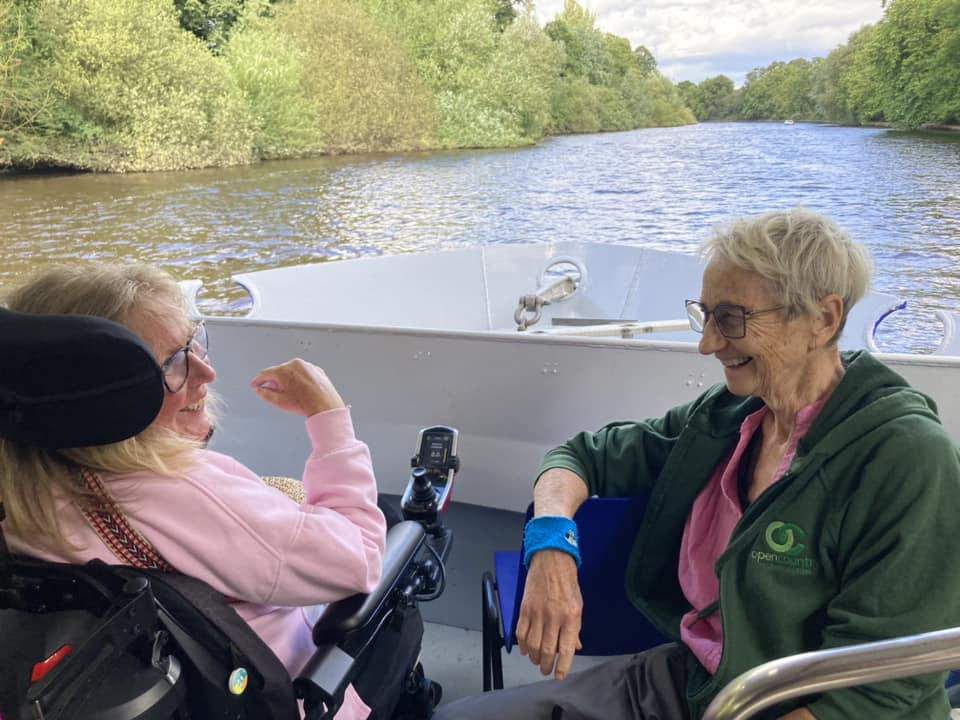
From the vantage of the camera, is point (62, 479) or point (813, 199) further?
point (813, 199)

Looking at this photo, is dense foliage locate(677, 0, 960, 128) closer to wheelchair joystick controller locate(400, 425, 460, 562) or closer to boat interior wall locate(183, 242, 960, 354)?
boat interior wall locate(183, 242, 960, 354)

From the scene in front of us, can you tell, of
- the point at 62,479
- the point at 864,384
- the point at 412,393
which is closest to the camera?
the point at 62,479

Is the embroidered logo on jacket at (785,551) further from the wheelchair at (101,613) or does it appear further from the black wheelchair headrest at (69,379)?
the black wheelchair headrest at (69,379)

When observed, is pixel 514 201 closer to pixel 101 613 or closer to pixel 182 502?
pixel 182 502

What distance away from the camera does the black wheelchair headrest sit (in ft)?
2.15

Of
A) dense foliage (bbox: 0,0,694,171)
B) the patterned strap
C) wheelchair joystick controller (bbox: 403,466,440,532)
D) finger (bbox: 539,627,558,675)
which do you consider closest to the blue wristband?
finger (bbox: 539,627,558,675)

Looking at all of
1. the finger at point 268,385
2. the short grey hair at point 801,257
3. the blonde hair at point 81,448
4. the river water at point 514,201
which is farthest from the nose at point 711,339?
the river water at point 514,201

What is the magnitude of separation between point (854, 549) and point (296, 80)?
5032 millimetres

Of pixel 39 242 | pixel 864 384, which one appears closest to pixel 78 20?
pixel 39 242

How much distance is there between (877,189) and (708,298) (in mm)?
3763

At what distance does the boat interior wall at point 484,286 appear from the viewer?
3100 millimetres

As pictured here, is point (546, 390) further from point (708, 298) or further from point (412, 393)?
point (708, 298)

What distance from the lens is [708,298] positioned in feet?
3.69

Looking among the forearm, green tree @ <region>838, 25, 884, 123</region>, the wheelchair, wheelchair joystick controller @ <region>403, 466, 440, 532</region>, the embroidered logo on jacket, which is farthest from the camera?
green tree @ <region>838, 25, 884, 123</region>
